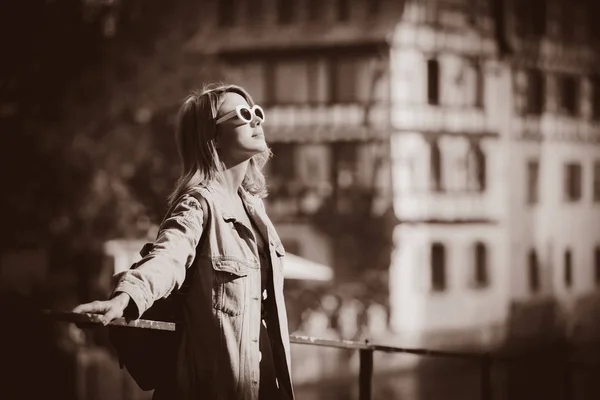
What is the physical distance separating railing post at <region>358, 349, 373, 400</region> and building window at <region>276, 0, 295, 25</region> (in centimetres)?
1371

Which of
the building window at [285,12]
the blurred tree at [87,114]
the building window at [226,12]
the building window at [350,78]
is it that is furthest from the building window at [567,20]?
the blurred tree at [87,114]

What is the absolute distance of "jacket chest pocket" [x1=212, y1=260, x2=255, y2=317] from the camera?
6.23 feet

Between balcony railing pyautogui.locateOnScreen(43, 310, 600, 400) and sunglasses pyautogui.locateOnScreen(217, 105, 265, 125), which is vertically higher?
sunglasses pyautogui.locateOnScreen(217, 105, 265, 125)

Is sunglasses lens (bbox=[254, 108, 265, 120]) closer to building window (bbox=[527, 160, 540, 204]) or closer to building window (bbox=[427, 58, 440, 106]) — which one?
building window (bbox=[427, 58, 440, 106])

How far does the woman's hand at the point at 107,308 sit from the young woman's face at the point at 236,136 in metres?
0.46

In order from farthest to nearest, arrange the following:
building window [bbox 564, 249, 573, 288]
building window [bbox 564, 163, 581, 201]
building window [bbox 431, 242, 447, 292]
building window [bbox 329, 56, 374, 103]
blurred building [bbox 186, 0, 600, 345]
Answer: building window [bbox 564, 163, 581, 201] < building window [bbox 564, 249, 573, 288] < building window [bbox 431, 242, 447, 292] < building window [bbox 329, 56, 374, 103] < blurred building [bbox 186, 0, 600, 345]

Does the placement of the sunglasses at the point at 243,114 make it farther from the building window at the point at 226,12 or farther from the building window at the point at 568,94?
the building window at the point at 568,94

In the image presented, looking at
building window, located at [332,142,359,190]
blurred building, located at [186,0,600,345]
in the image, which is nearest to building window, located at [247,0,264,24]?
blurred building, located at [186,0,600,345]

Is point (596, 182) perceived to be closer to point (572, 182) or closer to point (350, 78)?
point (572, 182)

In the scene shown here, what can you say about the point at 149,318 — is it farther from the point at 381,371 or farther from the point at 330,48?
the point at 330,48

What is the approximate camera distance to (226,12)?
53.5 feet

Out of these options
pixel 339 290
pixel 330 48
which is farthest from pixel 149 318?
pixel 330 48

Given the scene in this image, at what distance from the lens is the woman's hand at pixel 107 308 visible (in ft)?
5.11

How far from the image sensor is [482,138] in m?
16.8
